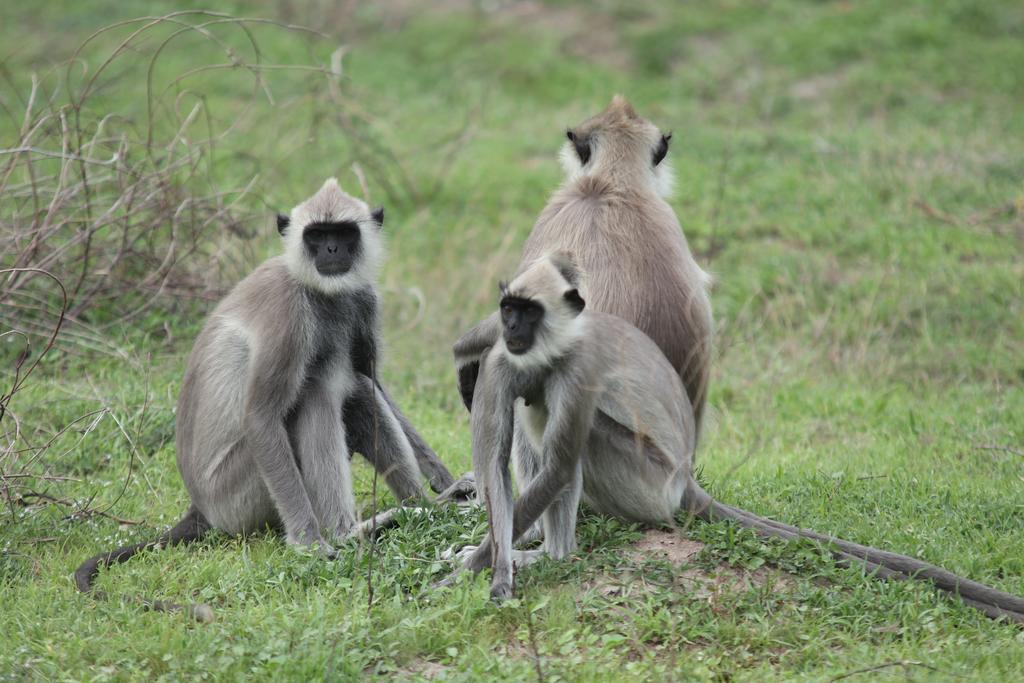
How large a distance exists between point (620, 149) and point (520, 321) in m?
1.60

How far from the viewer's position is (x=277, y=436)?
15.9ft

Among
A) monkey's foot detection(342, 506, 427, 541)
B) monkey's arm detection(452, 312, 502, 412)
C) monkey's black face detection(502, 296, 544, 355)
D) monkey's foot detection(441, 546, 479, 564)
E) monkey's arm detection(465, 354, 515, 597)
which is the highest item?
monkey's black face detection(502, 296, 544, 355)

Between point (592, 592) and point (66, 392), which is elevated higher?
point (66, 392)

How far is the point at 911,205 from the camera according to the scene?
9430 millimetres

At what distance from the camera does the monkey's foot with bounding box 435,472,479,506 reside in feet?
17.2

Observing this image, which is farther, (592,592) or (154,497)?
(154,497)

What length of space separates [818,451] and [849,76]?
6.75 metres

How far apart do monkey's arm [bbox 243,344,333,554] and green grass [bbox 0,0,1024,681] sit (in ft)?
0.61

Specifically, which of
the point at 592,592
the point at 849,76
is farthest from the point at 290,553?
the point at 849,76

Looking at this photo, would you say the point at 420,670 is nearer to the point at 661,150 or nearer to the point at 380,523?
the point at 380,523

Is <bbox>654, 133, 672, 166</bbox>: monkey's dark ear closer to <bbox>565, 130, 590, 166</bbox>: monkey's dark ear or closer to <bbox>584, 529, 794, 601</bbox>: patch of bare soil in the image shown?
<bbox>565, 130, 590, 166</bbox>: monkey's dark ear

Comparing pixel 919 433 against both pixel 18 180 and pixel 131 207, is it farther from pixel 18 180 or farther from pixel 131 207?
pixel 18 180

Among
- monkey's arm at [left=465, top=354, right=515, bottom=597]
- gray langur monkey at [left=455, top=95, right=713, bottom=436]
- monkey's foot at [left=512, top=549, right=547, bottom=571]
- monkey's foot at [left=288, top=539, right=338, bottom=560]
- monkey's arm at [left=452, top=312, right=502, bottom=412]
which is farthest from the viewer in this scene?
gray langur monkey at [left=455, top=95, right=713, bottom=436]

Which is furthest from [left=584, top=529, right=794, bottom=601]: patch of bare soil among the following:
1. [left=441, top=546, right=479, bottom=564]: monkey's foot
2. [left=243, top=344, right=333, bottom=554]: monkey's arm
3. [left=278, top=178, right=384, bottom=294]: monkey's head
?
[left=278, top=178, right=384, bottom=294]: monkey's head
